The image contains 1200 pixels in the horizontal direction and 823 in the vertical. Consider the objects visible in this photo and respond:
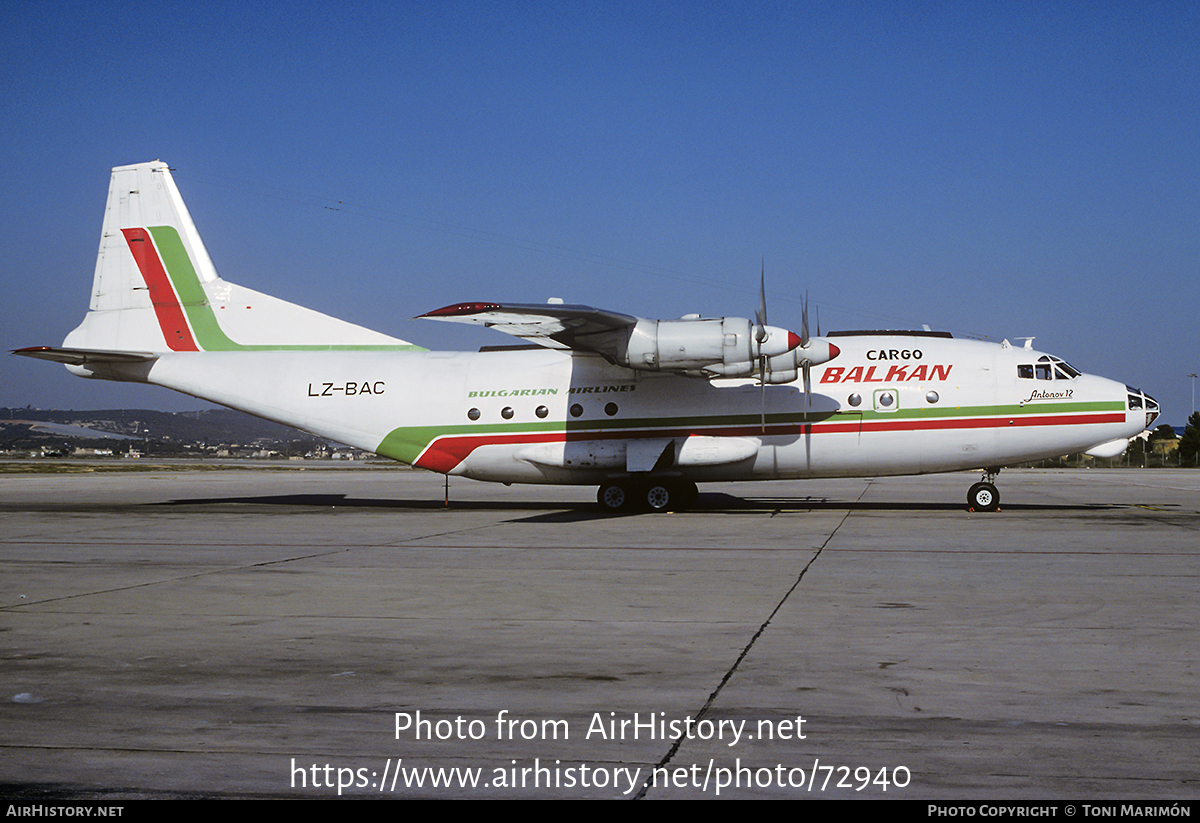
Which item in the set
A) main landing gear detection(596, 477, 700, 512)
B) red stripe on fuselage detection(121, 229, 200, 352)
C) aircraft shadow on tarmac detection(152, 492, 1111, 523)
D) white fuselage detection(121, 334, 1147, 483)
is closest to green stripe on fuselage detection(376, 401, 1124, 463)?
white fuselage detection(121, 334, 1147, 483)

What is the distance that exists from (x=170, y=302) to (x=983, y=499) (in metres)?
21.5

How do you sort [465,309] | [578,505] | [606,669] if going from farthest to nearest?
1. [578,505]
2. [465,309]
3. [606,669]

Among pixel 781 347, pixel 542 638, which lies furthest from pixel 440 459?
pixel 542 638

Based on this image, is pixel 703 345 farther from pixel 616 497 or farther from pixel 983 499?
pixel 983 499

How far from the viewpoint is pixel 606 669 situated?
7.14 m

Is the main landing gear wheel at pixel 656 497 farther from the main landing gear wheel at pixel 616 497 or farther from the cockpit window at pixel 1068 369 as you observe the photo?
the cockpit window at pixel 1068 369

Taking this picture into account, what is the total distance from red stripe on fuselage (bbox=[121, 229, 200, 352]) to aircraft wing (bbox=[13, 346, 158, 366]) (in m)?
0.81

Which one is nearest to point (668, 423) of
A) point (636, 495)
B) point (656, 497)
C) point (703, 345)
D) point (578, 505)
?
point (656, 497)

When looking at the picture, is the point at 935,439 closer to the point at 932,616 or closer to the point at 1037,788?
the point at 932,616

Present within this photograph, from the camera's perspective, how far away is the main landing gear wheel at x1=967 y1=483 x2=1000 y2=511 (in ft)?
72.4

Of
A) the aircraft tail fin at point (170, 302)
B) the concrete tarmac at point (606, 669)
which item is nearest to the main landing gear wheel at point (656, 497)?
the concrete tarmac at point (606, 669)

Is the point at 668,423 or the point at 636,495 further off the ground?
the point at 668,423

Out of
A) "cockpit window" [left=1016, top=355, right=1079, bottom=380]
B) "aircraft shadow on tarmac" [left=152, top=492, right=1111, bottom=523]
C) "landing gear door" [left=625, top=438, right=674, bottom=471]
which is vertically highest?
"cockpit window" [left=1016, top=355, right=1079, bottom=380]

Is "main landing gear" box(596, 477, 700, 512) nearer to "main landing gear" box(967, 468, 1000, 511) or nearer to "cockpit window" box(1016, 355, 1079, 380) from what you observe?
"main landing gear" box(967, 468, 1000, 511)
